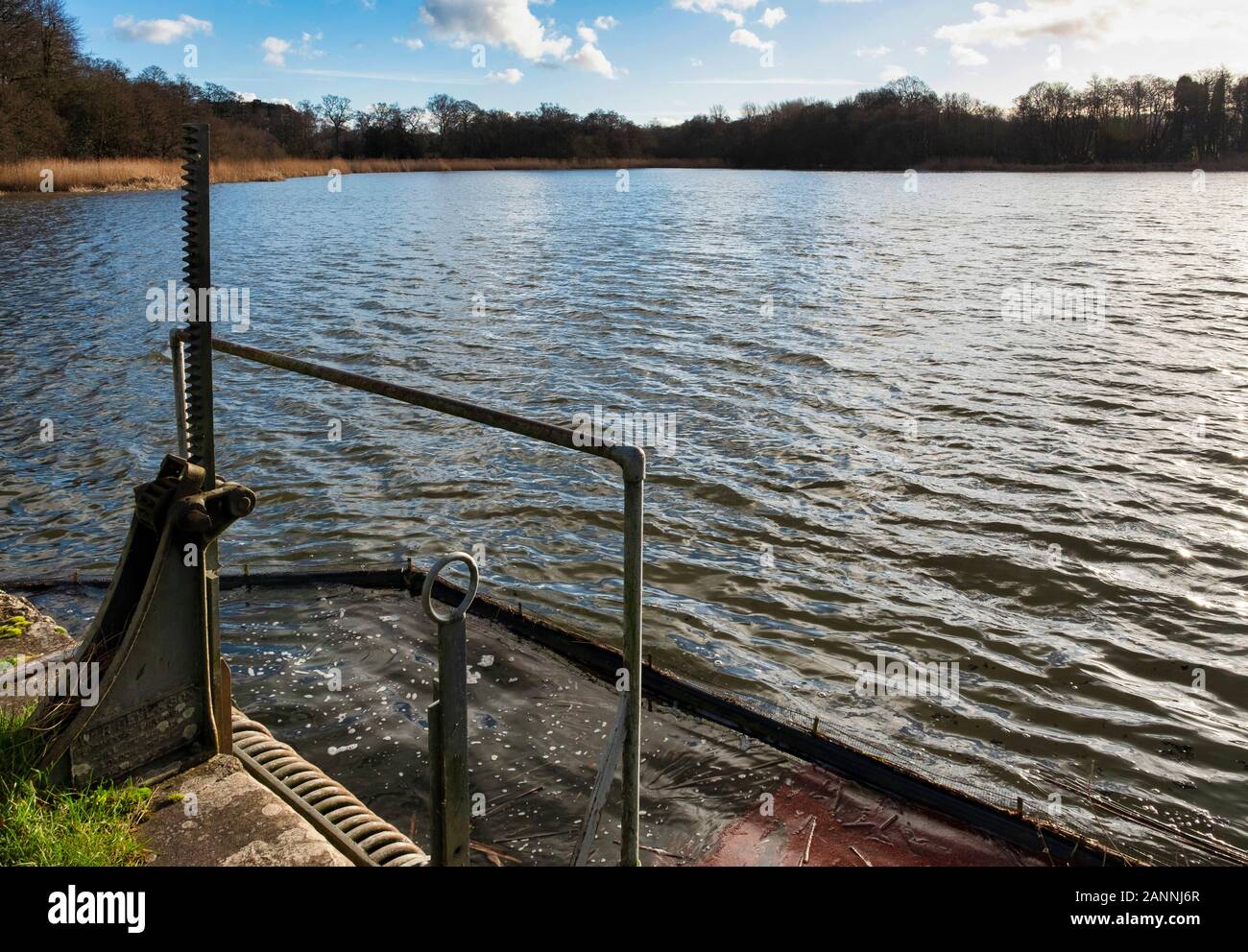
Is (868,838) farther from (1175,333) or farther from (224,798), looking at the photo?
(1175,333)

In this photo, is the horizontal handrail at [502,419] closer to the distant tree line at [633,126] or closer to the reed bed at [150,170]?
the reed bed at [150,170]

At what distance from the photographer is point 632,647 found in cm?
260

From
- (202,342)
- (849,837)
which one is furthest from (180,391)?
(849,837)

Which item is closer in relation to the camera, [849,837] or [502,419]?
[502,419]

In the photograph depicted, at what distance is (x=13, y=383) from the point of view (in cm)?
1361

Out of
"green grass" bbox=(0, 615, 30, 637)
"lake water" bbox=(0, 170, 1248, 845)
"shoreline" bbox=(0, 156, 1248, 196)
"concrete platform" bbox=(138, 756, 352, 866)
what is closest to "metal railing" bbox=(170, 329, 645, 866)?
"concrete platform" bbox=(138, 756, 352, 866)

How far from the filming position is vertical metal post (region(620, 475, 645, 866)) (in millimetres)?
2432

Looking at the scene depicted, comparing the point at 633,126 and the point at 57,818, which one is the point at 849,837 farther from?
the point at 633,126

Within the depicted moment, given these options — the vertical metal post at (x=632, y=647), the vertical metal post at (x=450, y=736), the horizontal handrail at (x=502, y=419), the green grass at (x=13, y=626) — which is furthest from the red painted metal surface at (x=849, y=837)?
the green grass at (x=13, y=626)

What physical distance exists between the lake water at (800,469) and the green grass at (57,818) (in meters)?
3.04

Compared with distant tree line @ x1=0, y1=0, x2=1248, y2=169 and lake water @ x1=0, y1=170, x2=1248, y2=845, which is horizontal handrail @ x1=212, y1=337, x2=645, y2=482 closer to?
lake water @ x1=0, y1=170, x2=1248, y2=845

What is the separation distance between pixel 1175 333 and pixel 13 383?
19.1m

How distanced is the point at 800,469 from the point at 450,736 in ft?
26.9
